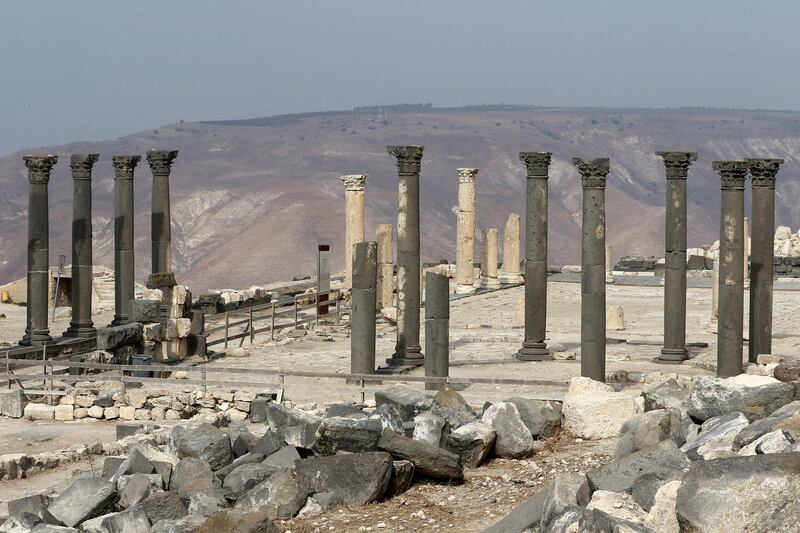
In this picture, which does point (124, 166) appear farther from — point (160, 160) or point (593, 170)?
point (593, 170)

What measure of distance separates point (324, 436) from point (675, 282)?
12157mm

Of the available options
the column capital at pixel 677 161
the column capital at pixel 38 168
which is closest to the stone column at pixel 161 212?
the column capital at pixel 38 168

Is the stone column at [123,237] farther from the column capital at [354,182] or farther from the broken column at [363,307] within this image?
the broken column at [363,307]

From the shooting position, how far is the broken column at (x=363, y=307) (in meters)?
25.3

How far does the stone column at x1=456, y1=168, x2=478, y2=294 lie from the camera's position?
145ft

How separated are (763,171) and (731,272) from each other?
1.97 m

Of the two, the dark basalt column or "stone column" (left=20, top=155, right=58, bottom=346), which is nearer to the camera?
the dark basalt column

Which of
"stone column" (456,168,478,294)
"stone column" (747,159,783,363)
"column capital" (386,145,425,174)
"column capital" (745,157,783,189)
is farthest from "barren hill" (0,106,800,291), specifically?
"column capital" (745,157,783,189)

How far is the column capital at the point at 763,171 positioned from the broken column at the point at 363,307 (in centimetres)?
664

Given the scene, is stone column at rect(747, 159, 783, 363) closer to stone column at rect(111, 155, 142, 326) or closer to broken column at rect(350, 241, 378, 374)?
broken column at rect(350, 241, 378, 374)

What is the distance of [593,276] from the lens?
976 inches

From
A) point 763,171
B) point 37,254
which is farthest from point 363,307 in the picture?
point 37,254

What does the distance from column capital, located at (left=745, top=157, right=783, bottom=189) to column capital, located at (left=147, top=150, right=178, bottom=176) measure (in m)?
13.2

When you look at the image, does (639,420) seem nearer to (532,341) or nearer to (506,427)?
(506,427)
